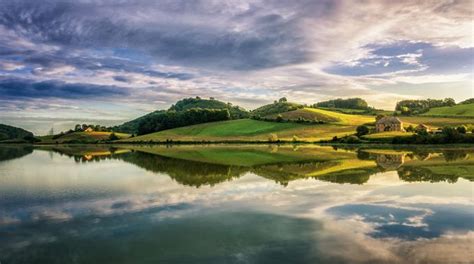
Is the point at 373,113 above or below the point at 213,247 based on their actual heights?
above

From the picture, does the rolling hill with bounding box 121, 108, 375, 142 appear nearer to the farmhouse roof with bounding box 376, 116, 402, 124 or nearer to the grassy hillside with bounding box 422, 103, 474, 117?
the farmhouse roof with bounding box 376, 116, 402, 124

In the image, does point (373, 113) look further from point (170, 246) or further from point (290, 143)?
point (170, 246)

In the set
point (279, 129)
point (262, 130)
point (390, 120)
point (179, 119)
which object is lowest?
point (262, 130)

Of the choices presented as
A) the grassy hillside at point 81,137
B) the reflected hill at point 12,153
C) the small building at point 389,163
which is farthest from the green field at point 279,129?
the small building at point 389,163

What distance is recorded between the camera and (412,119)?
14300 cm

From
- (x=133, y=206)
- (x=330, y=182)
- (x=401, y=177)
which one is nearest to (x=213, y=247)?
(x=133, y=206)

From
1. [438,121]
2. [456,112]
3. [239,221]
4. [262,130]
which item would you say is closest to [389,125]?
[438,121]

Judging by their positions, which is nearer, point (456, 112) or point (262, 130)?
point (262, 130)

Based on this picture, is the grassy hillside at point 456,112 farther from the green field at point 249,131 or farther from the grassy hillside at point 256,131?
the green field at point 249,131

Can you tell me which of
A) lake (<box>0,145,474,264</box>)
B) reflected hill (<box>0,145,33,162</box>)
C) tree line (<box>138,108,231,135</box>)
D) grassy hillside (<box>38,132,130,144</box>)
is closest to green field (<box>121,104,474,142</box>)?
tree line (<box>138,108,231,135</box>)

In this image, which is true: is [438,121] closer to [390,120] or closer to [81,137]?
[390,120]

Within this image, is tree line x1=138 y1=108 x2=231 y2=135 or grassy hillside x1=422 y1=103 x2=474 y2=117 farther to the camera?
tree line x1=138 y1=108 x2=231 y2=135

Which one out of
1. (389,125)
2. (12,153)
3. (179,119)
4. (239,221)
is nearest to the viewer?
(239,221)

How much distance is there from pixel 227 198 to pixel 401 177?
16.4 m
